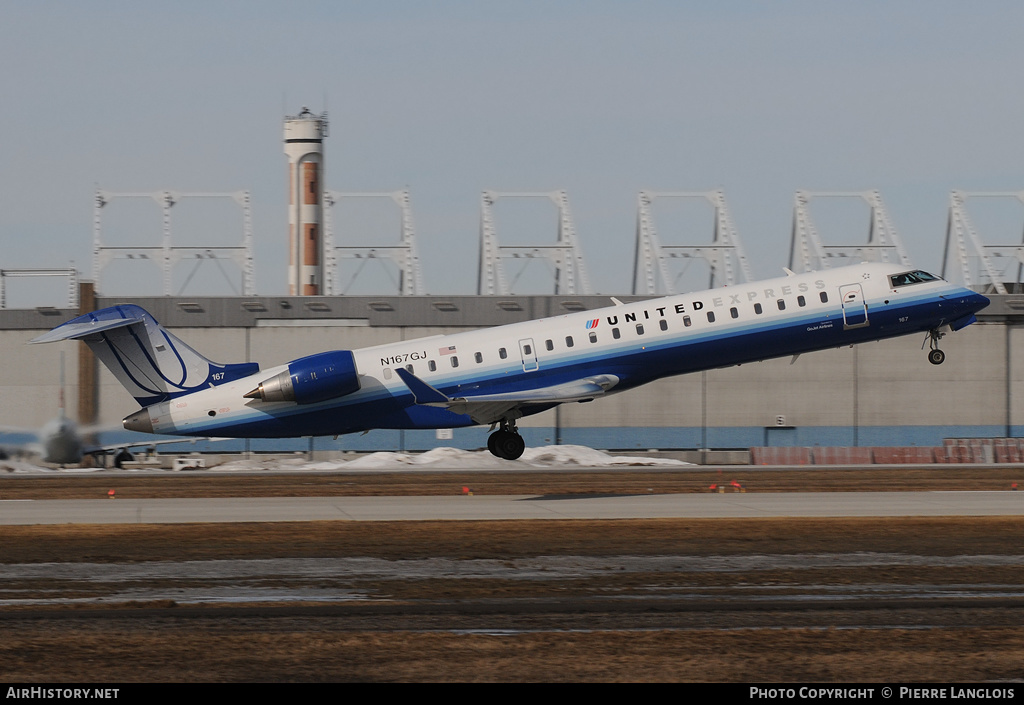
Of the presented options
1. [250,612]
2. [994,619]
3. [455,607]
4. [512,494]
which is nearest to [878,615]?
[994,619]

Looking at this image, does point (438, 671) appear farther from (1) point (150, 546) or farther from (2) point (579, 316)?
(2) point (579, 316)

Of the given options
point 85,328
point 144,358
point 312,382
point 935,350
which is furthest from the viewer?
point 935,350

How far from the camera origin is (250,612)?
47.6 feet

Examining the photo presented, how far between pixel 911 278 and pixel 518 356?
11.3 metres

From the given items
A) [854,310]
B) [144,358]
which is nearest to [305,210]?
[144,358]

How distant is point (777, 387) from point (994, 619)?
1873 inches

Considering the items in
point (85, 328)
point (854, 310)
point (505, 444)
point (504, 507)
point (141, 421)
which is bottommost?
point (504, 507)

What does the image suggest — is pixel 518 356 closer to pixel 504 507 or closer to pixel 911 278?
pixel 504 507

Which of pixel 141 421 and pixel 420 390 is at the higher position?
pixel 420 390

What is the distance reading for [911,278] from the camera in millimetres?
33719

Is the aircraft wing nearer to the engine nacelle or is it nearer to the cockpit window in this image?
the engine nacelle

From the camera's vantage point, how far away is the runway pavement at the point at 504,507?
26.0 metres

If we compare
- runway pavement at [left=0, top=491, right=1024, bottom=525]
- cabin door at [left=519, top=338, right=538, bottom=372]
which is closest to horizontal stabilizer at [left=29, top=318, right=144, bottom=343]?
runway pavement at [left=0, top=491, right=1024, bottom=525]

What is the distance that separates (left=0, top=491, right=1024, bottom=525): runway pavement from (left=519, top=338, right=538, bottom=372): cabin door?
13.8ft
